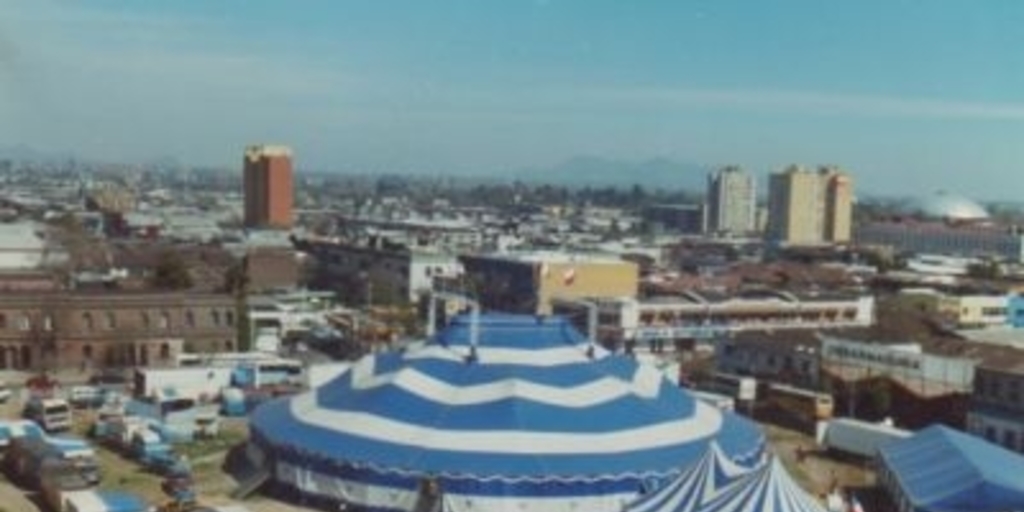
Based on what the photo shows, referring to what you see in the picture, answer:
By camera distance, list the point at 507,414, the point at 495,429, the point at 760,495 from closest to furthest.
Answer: the point at 760,495 < the point at 495,429 < the point at 507,414

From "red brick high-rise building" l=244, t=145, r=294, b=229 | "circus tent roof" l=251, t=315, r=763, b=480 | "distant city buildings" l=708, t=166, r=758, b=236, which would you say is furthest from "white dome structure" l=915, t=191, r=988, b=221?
"circus tent roof" l=251, t=315, r=763, b=480

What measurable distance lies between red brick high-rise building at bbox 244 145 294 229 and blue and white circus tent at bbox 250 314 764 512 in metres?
61.0

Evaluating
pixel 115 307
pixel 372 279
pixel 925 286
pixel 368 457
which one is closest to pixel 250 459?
pixel 368 457

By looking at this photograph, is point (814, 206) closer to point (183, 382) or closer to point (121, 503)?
point (183, 382)

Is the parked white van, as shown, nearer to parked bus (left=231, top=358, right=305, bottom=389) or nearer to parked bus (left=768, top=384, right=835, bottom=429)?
parked bus (left=231, top=358, right=305, bottom=389)

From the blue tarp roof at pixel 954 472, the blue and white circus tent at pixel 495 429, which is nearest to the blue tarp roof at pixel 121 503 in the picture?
the blue and white circus tent at pixel 495 429

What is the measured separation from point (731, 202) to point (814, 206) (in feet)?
57.7

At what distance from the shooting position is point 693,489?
12.6 meters

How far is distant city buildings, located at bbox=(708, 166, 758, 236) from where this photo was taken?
106m

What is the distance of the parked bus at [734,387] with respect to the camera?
25.4 m

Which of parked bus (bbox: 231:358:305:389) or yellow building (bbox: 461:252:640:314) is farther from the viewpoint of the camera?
yellow building (bbox: 461:252:640:314)

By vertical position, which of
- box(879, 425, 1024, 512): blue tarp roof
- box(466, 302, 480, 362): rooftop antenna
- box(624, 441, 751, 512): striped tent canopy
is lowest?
box(879, 425, 1024, 512): blue tarp roof

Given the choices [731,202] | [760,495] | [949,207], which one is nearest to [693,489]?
[760,495]

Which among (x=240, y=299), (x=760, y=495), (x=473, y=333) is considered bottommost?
(x=240, y=299)
